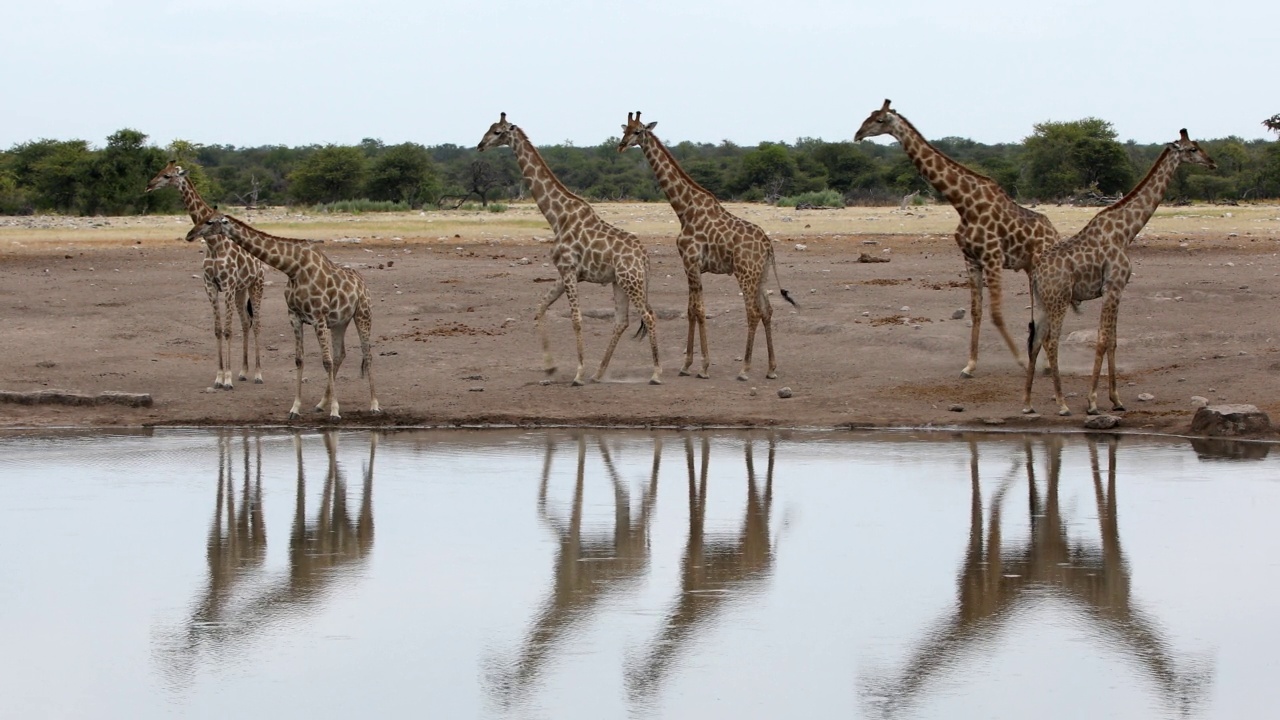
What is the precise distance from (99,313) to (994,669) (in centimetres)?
1500

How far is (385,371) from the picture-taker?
15.6m

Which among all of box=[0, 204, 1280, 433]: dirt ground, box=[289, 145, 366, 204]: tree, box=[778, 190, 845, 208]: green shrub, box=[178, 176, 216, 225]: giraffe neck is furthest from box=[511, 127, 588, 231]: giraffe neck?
box=[289, 145, 366, 204]: tree

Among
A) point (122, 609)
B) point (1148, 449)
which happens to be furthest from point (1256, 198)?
point (122, 609)

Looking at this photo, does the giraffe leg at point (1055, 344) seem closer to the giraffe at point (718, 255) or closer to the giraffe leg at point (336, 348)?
the giraffe at point (718, 255)

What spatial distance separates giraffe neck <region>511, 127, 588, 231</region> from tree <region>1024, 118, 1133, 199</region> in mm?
32135

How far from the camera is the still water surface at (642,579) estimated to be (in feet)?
20.2

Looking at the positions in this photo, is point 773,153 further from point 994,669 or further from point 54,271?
point 994,669

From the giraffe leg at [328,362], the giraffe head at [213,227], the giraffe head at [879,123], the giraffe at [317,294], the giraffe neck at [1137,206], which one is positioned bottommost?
the giraffe leg at [328,362]

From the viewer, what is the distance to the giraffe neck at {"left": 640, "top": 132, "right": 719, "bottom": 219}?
15.5 metres

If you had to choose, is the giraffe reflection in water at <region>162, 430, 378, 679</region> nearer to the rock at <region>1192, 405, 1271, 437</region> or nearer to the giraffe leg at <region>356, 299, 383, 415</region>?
the giraffe leg at <region>356, 299, 383, 415</region>

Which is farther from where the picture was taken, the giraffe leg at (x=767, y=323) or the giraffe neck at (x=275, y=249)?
the giraffe leg at (x=767, y=323)

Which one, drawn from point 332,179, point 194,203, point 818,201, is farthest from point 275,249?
point 332,179

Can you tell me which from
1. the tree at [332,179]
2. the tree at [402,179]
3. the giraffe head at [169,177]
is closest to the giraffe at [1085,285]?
the giraffe head at [169,177]

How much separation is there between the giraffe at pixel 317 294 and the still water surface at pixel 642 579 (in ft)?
4.54
